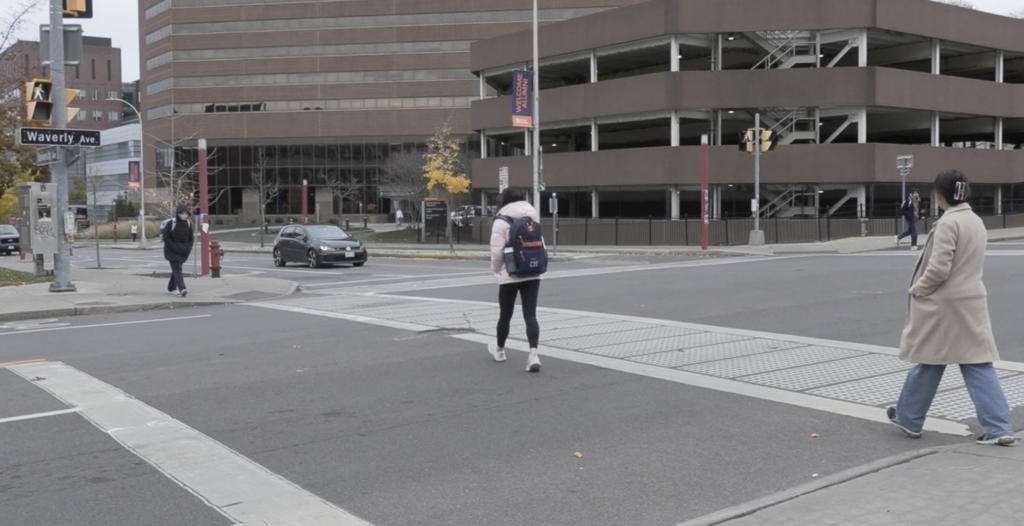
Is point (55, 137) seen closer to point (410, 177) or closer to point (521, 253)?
point (521, 253)

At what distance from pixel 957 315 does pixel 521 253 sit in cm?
415

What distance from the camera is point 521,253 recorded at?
922cm

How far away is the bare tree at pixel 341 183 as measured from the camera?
79438 mm

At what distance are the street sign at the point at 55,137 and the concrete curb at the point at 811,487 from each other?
15.6 meters

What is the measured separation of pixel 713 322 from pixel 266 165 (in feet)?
241

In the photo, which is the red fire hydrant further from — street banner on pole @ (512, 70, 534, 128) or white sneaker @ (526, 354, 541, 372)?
white sneaker @ (526, 354, 541, 372)

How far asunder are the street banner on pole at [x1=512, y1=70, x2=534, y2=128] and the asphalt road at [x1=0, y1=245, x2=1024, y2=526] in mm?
20191

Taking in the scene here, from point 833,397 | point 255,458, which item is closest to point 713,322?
point 833,397

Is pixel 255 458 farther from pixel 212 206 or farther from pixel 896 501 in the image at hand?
pixel 212 206

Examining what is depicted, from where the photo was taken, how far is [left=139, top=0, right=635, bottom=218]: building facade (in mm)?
77438

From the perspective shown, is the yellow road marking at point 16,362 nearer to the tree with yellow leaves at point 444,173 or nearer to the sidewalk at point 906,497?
the sidewalk at point 906,497

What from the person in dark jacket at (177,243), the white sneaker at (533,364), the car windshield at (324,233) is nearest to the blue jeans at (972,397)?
the white sneaker at (533,364)

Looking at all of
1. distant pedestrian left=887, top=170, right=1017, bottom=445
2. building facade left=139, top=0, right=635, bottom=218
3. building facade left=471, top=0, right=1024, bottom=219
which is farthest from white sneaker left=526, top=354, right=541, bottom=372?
building facade left=139, top=0, right=635, bottom=218

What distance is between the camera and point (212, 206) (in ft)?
283
